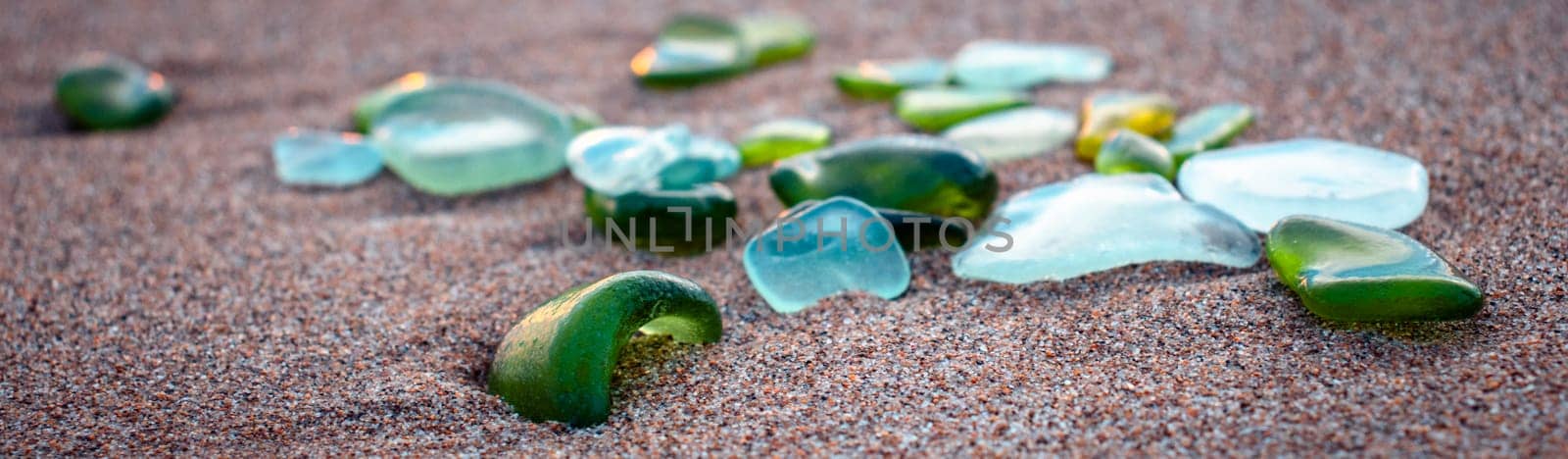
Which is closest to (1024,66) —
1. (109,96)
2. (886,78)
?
(886,78)

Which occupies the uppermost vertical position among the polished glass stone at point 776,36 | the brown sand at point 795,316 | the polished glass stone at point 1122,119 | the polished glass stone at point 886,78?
the polished glass stone at point 776,36

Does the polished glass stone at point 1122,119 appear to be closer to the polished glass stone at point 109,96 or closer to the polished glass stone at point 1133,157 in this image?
the polished glass stone at point 1133,157

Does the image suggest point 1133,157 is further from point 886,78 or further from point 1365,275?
point 886,78

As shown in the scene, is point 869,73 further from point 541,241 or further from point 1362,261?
point 1362,261

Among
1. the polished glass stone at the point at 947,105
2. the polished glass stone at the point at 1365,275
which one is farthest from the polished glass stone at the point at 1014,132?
the polished glass stone at the point at 1365,275

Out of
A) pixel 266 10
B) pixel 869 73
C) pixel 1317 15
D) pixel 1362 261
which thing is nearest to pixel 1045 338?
pixel 1362 261

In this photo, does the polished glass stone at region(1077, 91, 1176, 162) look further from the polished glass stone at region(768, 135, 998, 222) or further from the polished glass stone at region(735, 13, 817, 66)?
the polished glass stone at region(735, 13, 817, 66)

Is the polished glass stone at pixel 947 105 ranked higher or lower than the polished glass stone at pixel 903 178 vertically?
higher
